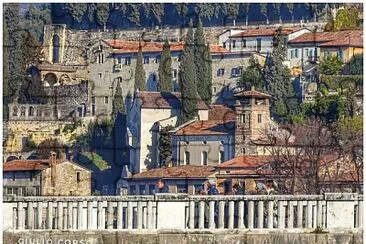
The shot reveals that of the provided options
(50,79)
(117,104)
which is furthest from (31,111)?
(117,104)

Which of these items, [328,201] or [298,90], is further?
[298,90]

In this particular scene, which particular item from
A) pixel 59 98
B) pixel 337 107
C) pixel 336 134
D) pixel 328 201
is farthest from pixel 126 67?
pixel 328 201

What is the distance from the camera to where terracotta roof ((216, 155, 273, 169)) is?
11.7m

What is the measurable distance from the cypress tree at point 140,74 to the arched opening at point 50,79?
45 cm

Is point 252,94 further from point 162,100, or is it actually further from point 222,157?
point 222,157

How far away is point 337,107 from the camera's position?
42.2 feet

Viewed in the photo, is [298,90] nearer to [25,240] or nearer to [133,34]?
[133,34]

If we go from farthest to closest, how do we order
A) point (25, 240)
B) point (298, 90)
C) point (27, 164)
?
point (298, 90) → point (27, 164) → point (25, 240)

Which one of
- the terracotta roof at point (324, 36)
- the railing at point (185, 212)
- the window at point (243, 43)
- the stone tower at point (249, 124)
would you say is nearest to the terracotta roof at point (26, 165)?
the stone tower at point (249, 124)

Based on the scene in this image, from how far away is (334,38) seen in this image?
13500 millimetres

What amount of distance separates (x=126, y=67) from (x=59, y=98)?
0.50 meters

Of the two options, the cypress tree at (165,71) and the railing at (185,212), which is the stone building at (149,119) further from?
the railing at (185,212)

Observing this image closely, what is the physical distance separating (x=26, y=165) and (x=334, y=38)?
8.26 feet

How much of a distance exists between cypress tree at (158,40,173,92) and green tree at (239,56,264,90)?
1.55 feet
